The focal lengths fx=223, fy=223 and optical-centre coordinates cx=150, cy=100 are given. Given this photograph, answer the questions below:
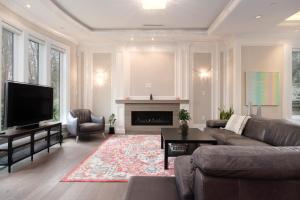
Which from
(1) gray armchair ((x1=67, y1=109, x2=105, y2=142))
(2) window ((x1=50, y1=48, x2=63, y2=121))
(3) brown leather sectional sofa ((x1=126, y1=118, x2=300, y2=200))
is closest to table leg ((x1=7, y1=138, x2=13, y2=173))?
(1) gray armchair ((x1=67, y1=109, x2=105, y2=142))

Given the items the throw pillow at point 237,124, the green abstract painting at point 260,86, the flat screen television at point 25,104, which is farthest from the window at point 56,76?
the green abstract painting at point 260,86

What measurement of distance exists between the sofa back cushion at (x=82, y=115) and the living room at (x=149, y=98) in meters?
0.03

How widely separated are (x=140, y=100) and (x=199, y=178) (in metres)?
5.85

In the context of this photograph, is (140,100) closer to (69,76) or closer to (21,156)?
(69,76)

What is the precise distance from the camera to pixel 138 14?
5.32 meters

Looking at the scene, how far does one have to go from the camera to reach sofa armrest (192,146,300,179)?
1278 millimetres

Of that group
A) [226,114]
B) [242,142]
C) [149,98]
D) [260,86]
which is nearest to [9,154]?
[242,142]

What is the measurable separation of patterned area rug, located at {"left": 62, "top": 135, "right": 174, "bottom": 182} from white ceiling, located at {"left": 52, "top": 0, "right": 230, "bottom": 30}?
3116 mm

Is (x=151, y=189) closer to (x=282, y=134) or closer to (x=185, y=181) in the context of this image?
(x=185, y=181)

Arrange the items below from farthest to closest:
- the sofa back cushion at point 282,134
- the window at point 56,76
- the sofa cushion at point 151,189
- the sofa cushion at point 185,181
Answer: the window at point 56,76, the sofa back cushion at point 282,134, the sofa cushion at point 151,189, the sofa cushion at point 185,181

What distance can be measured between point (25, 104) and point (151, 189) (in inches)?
139

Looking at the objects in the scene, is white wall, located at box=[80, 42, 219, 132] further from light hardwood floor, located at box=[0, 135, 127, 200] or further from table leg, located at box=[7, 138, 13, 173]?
table leg, located at box=[7, 138, 13, 173]

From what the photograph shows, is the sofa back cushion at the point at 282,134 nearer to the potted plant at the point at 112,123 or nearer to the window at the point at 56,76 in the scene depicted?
the potted plant at the point at 112,123

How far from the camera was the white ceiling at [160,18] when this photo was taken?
449 centimetres
